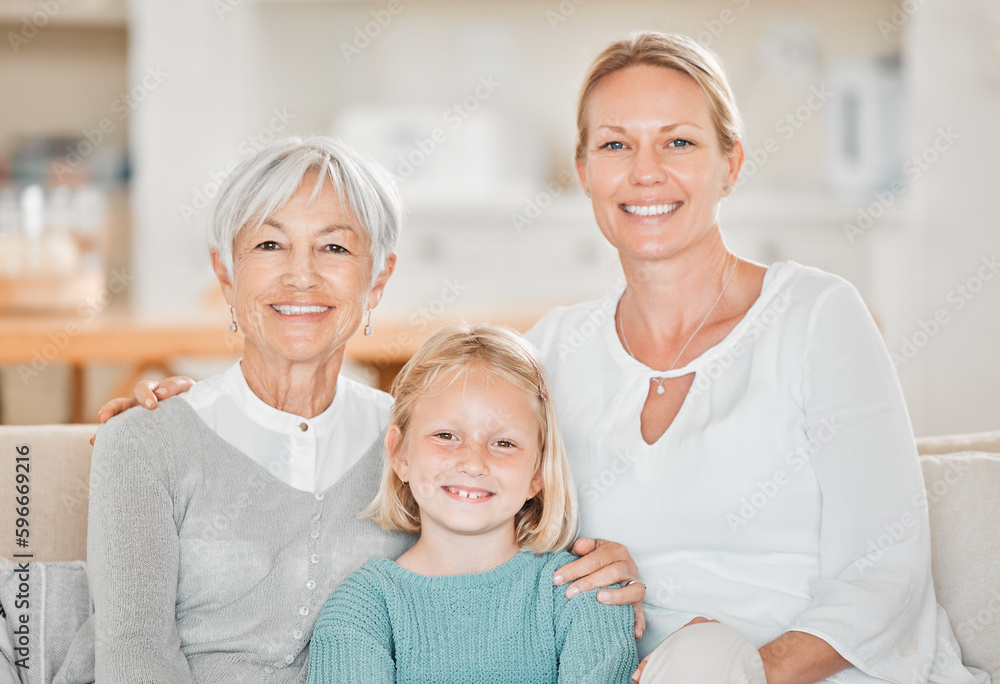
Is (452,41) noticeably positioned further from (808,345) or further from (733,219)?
(808,345)

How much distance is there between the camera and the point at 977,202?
3555 mm

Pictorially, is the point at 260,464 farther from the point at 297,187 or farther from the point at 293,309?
the point at 297,187

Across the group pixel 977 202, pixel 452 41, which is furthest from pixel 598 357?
pixel 452 41

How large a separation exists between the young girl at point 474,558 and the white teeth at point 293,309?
0.17 meters

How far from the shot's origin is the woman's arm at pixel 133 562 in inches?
47.8

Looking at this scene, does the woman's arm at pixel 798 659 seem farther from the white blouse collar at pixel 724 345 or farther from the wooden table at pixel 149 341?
the wooden table at pixel 149 341

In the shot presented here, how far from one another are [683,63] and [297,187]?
59 cm

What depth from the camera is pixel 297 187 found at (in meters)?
1.39

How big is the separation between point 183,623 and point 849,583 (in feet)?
2.94

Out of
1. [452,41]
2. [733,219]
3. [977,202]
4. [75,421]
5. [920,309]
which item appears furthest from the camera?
[452,41]

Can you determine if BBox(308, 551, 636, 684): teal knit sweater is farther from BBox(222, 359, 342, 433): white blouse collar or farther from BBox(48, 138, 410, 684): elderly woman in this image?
BBox(222, 359, 342, 433): white blouse collar

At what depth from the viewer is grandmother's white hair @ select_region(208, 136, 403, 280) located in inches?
54.2

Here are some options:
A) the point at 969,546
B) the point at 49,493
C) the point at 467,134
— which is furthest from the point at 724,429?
the point at 467,134

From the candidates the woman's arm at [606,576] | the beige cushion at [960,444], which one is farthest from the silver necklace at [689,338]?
the beige cushion at [960,444]
